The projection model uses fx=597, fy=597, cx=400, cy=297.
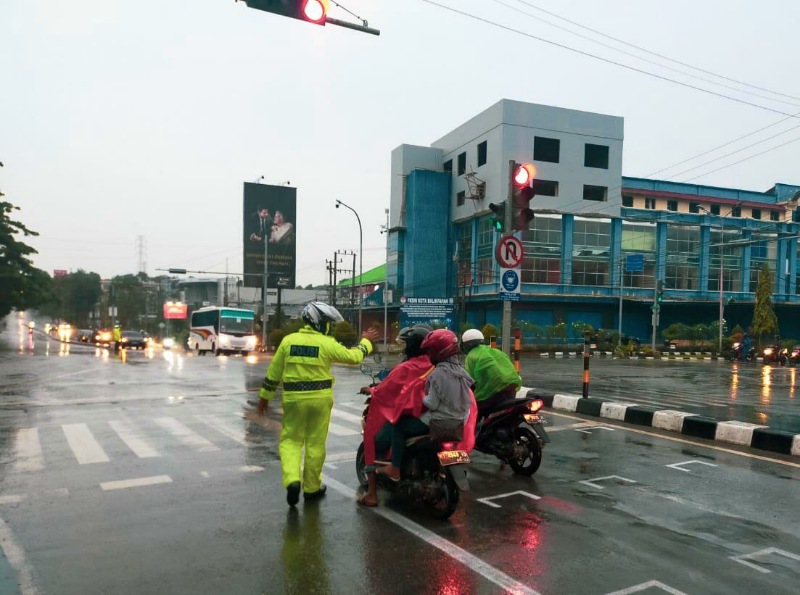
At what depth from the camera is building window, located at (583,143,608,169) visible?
156 feet

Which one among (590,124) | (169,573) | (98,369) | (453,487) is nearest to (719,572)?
(453,487)

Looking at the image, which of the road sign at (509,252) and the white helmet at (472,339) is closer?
the white helmet at (472,339)

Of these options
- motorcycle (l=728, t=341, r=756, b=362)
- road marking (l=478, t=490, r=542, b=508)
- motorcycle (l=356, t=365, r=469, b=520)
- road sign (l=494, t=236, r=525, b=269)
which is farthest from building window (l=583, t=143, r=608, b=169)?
motorcycle (l=356, t=365, r=469, b=520)

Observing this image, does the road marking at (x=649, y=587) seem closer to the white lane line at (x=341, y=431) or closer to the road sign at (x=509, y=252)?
the white lane line at (x=341, y=431)

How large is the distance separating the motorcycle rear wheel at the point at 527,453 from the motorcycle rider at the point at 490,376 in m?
0.41

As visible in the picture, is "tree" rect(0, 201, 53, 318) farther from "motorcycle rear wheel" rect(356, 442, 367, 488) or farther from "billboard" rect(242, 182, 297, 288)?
"motorcycle rear wheel" rect(356, 442, 367, 488)

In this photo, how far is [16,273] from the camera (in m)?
40.2

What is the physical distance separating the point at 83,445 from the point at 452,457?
17.8ft

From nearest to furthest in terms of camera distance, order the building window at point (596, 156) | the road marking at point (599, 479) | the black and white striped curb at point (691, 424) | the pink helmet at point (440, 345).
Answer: the pink helmet at point (440, 345) → the road marking at point (599, 479) → the black and white striped curb at point (691, 424) → the building window at point (596, 156)

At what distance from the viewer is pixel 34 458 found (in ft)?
22.8

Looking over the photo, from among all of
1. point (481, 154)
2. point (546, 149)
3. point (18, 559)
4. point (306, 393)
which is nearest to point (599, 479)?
point (306, 393)

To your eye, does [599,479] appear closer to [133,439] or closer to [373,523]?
[373,523]

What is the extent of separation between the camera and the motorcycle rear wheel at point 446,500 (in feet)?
15.7

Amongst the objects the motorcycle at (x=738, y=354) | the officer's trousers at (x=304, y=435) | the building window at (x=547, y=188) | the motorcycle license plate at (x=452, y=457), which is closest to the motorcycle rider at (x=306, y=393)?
the officer's trousers at (x=304, y=435)
